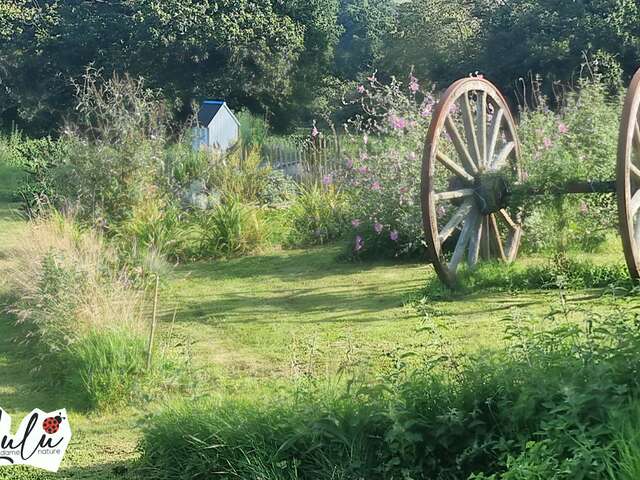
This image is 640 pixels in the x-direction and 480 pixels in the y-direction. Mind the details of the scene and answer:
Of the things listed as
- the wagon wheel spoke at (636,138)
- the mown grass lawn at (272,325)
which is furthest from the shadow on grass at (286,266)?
the wagon wheel spoke at (636,138)

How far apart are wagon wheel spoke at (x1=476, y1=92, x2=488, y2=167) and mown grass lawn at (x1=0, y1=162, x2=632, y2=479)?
56.2 inches

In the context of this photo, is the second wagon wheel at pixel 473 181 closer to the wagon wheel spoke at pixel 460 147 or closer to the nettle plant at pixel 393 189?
the wagon wheel spoke at pixel 460 147

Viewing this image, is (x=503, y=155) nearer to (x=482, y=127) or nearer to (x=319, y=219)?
(x=482, y=127)

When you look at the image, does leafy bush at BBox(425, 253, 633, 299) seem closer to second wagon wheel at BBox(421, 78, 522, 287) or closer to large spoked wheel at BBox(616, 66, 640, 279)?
second wagon wheel at BBox(421, 78, 522, 287)

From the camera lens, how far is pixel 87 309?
272 inches

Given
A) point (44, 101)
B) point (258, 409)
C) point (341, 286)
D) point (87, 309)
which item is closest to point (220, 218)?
point (341, 286)

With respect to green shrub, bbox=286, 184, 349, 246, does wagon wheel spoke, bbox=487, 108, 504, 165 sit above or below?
above

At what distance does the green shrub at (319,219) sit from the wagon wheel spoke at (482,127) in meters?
3.73

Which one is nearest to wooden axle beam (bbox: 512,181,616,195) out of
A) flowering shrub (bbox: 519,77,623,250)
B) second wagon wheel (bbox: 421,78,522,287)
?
flowering shrub (bbox: 519,77,623,250)

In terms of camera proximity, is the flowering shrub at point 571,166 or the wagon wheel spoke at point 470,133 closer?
the flowering shrub at point 571,166

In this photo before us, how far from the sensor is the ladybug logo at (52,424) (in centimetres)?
479

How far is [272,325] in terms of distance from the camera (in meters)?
8.60

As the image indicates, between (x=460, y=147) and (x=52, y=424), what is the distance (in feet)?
17.8

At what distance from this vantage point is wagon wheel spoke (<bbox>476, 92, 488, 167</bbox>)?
954 centimetres
